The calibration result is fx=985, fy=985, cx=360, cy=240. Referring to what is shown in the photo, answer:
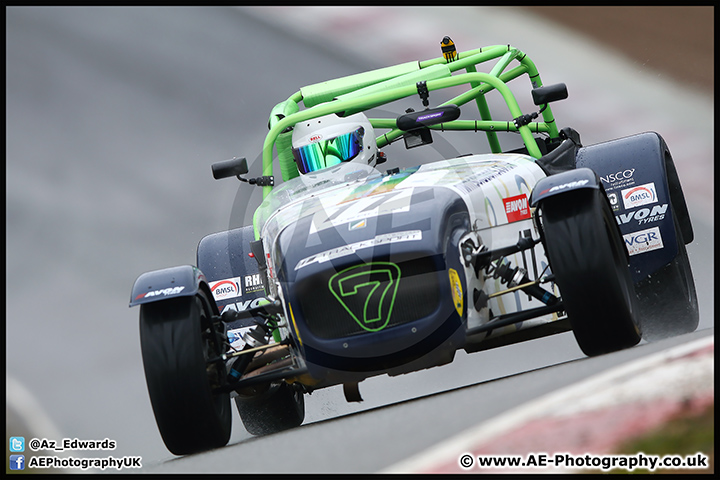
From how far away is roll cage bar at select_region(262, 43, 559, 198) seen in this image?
7.24 metres

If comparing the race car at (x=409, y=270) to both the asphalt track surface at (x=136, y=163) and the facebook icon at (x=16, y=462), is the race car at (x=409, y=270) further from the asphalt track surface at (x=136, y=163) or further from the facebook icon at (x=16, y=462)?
the asphalt track surface at (x=136, y=163)

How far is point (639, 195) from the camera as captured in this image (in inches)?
284

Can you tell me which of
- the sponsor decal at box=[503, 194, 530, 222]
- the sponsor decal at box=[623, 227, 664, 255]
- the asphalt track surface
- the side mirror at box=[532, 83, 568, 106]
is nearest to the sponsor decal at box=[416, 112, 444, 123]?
the side mirror at box=[532, 83, 568, 106]

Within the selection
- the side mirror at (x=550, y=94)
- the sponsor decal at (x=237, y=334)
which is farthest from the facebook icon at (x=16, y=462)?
the side mirror at (x=550, y=94)

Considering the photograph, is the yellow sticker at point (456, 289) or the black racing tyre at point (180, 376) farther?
the black racing tyre at point (180, 376)

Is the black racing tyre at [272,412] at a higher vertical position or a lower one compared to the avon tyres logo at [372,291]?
lower

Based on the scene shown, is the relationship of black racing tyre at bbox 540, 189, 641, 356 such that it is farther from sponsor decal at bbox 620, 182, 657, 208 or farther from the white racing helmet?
the white racing helmet

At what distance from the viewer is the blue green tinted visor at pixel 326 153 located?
283 inches

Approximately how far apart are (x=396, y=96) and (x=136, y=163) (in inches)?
241

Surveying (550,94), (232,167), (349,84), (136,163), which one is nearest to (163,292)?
(232,167)

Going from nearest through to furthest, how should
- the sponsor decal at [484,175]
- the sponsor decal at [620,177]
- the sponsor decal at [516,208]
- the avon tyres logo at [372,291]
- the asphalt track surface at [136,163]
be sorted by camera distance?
the avon tyres logo at [372,291], the sponsor decal at [484,175], the sponsor decal at [516,208], the sponsor decal at [620,177], the asphalt track surface at [136,163]

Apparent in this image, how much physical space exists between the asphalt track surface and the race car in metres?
1.83

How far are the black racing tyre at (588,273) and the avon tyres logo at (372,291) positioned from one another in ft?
2.81

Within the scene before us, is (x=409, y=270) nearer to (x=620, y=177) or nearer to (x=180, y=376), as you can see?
(x=180, y=376)
